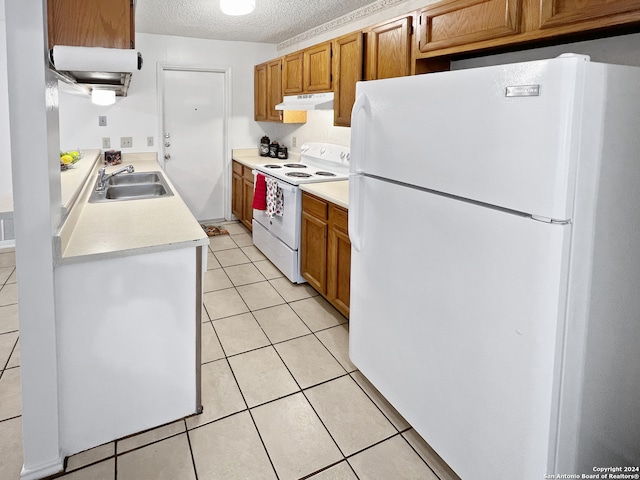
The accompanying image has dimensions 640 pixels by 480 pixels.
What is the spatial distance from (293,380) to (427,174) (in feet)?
4.28

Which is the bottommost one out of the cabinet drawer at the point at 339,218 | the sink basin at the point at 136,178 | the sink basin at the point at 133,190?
the cabinet drawer at the point at 339,218

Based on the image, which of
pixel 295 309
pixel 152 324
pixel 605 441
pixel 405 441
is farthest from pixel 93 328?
pixel 605 441

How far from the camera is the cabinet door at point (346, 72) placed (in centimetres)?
→ 286

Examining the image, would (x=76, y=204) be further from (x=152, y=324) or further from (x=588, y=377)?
(x=588, y=377)

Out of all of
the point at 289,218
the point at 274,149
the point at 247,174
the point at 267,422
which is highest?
the point at 274,149

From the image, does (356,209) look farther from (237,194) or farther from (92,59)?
(237,194)

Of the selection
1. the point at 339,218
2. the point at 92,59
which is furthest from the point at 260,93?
the point at 92,59

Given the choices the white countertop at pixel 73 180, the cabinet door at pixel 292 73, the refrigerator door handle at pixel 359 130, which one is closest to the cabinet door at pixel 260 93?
the cabinet door at pixel 292 73

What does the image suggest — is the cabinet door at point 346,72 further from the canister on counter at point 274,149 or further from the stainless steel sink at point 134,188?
the canister on counter at point 274,149

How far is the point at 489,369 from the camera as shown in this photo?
133 centimetres

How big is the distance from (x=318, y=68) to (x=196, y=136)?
211 centimetres

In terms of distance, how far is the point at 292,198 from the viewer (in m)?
3.31

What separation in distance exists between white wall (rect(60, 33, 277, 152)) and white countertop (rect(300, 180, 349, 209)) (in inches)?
89.8

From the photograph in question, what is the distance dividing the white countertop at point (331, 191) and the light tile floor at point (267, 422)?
818 mm
